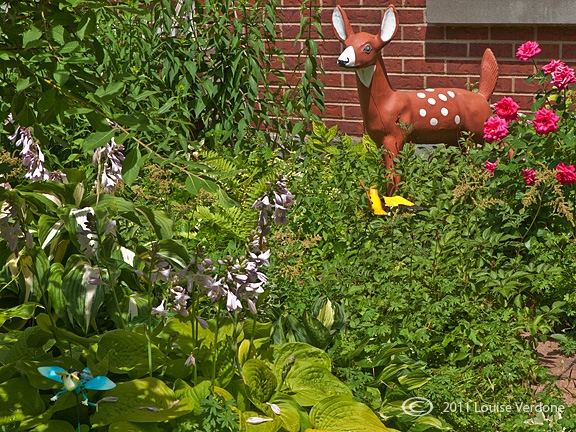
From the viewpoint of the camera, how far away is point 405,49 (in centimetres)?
684

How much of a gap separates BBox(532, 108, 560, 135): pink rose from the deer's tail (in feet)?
4.91

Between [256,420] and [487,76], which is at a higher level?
[487,76]

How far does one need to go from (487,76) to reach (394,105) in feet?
2.57

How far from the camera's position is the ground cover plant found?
2684 millimetres

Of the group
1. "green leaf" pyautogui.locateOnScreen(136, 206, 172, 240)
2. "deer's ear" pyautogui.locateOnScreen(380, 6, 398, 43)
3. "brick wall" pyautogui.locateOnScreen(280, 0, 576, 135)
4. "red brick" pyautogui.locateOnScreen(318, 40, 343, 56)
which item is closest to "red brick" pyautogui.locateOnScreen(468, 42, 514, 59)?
"brick wall" pyautogui.locateOnScreen(280, 0, 576, 135)

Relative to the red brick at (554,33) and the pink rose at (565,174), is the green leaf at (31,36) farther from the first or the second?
the red brick at (554,33)

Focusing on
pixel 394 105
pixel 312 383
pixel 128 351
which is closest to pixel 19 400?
pixel 128 351

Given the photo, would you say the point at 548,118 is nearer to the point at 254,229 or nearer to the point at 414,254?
the point at 414,254

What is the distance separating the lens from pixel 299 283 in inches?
155

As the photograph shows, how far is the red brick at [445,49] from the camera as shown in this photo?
6598 millimetres

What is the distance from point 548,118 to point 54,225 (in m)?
2.37

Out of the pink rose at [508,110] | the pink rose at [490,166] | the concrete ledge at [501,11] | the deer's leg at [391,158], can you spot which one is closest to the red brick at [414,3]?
the concrete ledge at [501,11]

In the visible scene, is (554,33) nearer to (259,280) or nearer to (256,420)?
(259,280)

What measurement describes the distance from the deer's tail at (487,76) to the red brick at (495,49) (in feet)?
2.13
